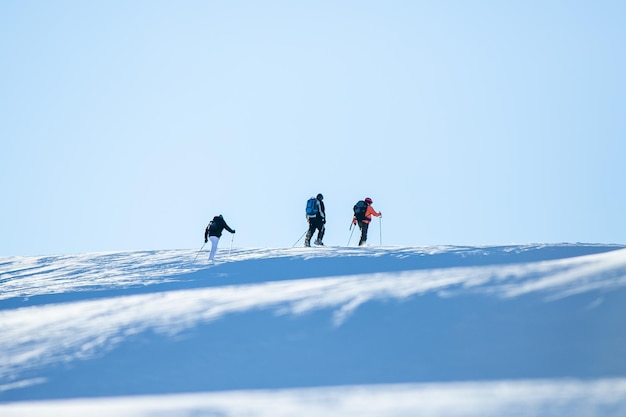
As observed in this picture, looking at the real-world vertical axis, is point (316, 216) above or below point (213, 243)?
above

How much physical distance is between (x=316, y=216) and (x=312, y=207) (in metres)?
0.32

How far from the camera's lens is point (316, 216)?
76.1 feet

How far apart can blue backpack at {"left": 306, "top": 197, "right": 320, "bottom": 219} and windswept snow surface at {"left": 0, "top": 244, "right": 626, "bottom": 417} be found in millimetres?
5880

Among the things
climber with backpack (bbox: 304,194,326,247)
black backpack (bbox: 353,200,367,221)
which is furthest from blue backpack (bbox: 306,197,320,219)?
black backpack (bbox: 353,200,367,221)

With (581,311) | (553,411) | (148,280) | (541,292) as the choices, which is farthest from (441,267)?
(553,411)

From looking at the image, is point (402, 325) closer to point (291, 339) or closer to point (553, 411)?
point (291, 339)

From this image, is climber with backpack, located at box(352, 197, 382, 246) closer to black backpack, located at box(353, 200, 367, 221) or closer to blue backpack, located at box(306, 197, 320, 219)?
black backpack, located at box(353, 200, 367, 221)

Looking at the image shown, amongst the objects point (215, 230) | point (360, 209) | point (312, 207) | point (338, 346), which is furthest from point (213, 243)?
point (338, 346)

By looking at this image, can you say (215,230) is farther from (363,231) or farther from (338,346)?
(338,346)

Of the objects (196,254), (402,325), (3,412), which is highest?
(196,254)

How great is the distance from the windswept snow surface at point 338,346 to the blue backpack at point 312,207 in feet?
19.3

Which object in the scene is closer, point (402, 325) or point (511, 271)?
point (402, 325)

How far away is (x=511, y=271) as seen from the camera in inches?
571

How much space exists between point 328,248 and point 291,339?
10126 millimetres
